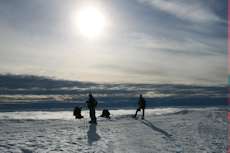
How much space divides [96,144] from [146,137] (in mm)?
4207

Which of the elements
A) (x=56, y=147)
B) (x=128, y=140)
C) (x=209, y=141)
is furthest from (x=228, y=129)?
(x=56, y=147)

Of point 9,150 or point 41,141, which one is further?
point 41,141

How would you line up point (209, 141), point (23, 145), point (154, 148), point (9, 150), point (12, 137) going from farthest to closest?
point (209, 141) < point (12, 137) < point (154, 148) < point (23, 145) < point (9, 150)

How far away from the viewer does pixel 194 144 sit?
17594 mm

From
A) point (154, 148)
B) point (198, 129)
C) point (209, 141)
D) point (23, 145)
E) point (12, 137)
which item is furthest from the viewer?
point (198, 129)

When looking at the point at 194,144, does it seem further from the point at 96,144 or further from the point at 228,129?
the point at 228,129

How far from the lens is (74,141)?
16.8 meters

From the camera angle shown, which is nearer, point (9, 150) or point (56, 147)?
point (9, 150)

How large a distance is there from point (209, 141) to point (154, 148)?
4670mm

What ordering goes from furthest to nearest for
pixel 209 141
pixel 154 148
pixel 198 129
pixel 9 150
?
pixel 198 129
pixel 209 141
pixel 154 148
pixel 9 150

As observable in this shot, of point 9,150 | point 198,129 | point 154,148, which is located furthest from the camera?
point 198,129

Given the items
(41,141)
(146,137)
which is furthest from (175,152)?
(41,141)

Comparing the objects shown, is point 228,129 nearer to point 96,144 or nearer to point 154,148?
point 154,148

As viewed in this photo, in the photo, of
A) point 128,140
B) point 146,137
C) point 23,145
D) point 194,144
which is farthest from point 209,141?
point 23,145
